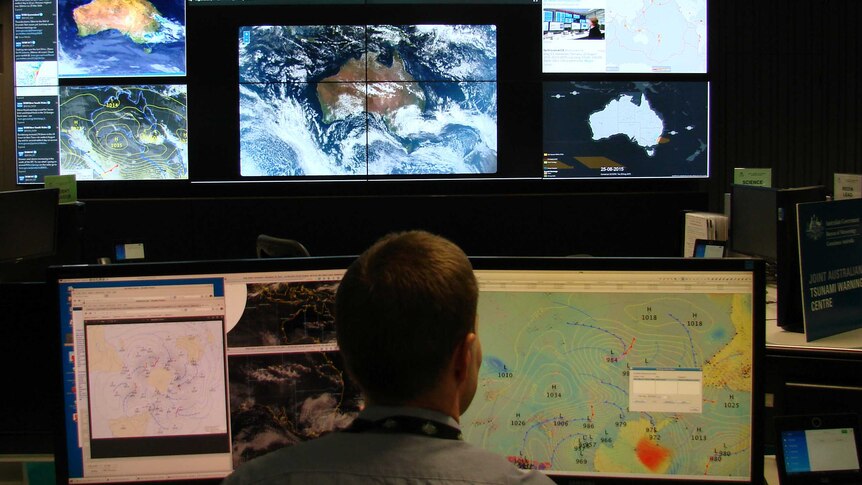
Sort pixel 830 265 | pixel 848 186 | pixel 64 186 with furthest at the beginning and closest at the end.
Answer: pixel 64 186 → pixel 848 186 → pixel 830 265

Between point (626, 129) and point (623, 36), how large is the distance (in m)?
0.58

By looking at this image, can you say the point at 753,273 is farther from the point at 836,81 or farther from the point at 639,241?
the point at 836,81

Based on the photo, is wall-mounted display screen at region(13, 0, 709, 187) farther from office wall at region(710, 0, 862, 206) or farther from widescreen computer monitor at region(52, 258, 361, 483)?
widescreen computer monitor at region(52, 258, 361, 483)

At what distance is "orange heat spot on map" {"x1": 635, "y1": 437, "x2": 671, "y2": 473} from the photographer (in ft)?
4.39

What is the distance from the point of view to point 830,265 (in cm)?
201

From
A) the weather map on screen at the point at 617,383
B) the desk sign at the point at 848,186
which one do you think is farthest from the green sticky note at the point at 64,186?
the desk sign at the point at 848,186

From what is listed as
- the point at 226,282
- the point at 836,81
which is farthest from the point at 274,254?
the point at 836,81

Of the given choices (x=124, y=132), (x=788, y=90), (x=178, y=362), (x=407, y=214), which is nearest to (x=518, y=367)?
Answer: (x=178, y=362)

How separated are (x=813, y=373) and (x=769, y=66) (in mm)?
4807

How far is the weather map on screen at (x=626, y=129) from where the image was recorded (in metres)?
5.10

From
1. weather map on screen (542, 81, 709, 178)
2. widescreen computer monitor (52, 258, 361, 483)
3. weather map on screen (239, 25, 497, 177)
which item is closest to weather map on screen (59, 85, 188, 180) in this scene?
weather map on screen (239, 25, 497, 177)

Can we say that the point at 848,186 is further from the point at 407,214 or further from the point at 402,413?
the point at 402,413

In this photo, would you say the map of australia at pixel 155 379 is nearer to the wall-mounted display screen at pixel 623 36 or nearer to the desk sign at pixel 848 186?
the desk sign at pixel 848 186

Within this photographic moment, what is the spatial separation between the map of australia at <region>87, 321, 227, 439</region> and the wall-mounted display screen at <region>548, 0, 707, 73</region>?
406 centimetres
